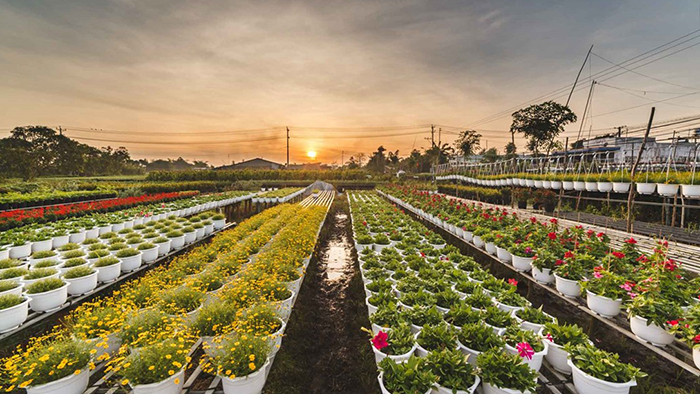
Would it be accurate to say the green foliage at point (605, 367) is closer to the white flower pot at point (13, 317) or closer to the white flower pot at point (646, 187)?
the white flower pot at point (646, 187)

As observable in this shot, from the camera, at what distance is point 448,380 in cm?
258

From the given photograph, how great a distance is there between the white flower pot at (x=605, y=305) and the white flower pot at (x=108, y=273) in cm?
905

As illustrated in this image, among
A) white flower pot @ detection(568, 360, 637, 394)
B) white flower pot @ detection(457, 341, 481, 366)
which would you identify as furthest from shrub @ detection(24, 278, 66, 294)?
white flower pot @ detection(568, 360, 637, 394)

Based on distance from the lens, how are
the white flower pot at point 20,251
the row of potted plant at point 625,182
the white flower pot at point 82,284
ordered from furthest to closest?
the white flower pot at point 20,251 → the row of potted plant at point 625,182 → the white flower pot at point 82,284

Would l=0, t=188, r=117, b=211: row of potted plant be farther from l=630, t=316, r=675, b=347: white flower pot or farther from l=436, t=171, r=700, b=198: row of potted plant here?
l=436, t=171, r=700, b=198: row of potted plant

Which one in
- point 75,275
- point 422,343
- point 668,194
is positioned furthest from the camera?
point 668,194

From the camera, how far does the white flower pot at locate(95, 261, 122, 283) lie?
5703 mm

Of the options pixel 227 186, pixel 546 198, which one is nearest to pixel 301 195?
pixel 227 186

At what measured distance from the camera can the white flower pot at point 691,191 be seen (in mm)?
5688

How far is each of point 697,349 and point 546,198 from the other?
46.3 ft

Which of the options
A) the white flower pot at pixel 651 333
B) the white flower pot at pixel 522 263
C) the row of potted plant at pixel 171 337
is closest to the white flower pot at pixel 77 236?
the row of potted plant at pixel 171 337

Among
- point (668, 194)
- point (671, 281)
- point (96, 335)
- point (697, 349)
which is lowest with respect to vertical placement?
point (96, 335)

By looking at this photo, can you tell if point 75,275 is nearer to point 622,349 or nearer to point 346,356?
point 346,356

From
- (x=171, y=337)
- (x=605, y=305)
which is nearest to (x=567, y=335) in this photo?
(x=605, y=305)
